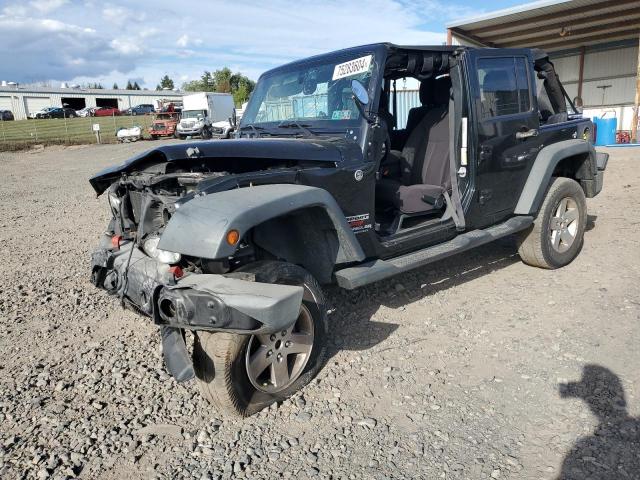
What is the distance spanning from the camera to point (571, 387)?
128 inches

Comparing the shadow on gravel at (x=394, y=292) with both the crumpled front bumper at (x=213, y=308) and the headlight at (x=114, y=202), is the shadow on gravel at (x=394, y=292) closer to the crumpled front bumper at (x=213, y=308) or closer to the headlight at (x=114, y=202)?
the crumpled front bumper at (x=213, y=308)

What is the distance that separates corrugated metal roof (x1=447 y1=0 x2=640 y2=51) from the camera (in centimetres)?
1573

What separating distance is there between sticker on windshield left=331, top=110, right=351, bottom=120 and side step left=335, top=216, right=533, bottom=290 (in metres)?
1.16

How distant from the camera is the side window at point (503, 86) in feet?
15.4

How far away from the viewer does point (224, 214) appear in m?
2.74

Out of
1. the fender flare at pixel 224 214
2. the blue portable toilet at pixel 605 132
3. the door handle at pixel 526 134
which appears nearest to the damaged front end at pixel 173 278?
the fender flare at pixel 224 214

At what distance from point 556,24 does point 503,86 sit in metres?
15.6

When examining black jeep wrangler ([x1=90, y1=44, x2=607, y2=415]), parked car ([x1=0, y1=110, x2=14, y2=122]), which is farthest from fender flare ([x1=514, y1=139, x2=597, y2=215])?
parked car ([x1=0, y1=110, x2=14, y2=122])

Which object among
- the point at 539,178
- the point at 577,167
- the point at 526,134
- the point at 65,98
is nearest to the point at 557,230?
the point at 539,178

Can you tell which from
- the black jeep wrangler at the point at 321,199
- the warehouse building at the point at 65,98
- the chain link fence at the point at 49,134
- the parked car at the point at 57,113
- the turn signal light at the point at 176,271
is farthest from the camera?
the warehouse building at the point at 65,98

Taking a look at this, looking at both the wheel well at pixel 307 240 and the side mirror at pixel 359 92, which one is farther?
the side mirror at pixel 359 92

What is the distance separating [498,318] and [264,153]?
241 cm

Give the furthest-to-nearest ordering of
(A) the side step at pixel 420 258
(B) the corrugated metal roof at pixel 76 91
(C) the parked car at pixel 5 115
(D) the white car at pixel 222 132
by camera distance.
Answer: (B) the corrugated metal roof at pixel 76 91, (C) the parked car at pixel 5 115, (D) the white car at pixel 222 132, (A) the side step at pixel 420 258

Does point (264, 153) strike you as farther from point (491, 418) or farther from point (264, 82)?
point (491, 418)
